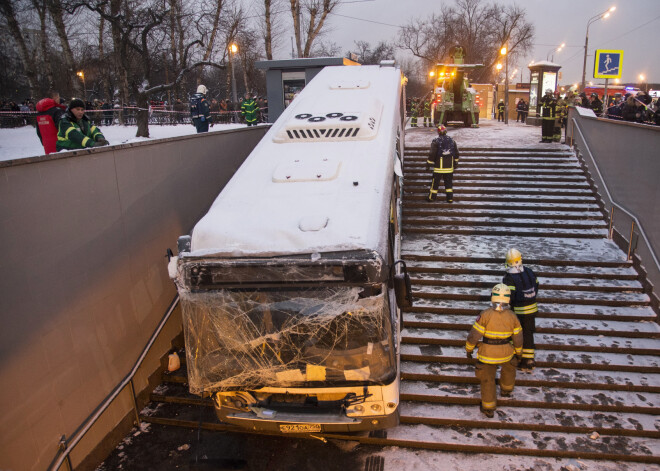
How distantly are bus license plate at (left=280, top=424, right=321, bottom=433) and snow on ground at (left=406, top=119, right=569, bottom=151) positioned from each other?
35.2 ft

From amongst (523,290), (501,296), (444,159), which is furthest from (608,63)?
(501,296)

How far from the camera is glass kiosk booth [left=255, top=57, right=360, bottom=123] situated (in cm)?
1630

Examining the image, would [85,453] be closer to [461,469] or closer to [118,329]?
[118,329]

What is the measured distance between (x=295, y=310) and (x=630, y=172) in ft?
27.4

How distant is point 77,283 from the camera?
5652mm

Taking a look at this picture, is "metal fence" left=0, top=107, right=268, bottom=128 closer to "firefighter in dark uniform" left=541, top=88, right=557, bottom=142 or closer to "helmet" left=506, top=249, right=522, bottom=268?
"firefighter in dark uniform" left=541, top=88, right=557, bottom=142

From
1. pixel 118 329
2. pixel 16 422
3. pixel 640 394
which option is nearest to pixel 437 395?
pixel 640 394

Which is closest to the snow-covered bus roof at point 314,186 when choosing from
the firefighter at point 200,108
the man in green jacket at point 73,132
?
the man in green jacket at point 73,132

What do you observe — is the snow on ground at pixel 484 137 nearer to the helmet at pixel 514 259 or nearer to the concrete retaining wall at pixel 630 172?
the concrete retaining wall at pixel 630 172

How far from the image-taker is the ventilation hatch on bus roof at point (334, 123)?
683cm

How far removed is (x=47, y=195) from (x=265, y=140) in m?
3.13

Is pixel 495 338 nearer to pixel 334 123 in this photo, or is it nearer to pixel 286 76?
pixel 334 123

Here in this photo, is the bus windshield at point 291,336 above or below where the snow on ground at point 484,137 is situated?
below

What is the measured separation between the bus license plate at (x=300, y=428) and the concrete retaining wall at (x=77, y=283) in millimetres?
2555
